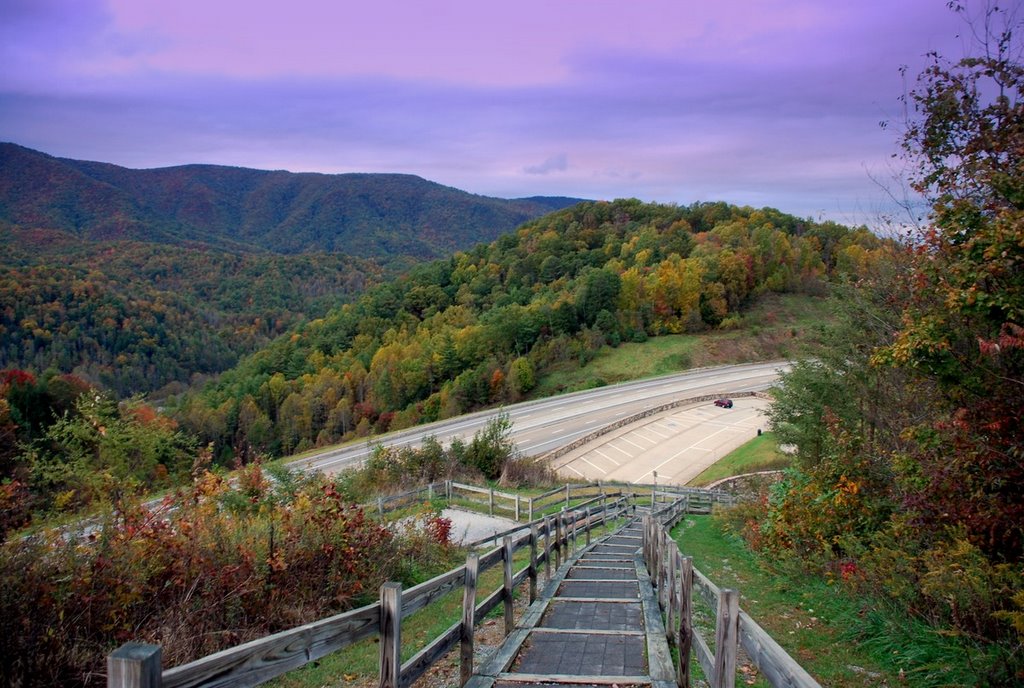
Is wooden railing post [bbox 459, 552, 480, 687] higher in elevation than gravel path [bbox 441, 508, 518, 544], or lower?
higher

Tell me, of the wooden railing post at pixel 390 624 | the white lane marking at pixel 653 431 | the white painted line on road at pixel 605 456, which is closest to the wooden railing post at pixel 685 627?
the wooden railing post at pixel 390 624

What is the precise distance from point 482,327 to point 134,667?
3223 inches

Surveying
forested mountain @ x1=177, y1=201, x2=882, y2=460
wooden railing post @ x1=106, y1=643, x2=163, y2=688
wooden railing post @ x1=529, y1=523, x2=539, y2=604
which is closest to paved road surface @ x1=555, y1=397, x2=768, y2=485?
forested mountain @ x1=177, y1=201, x2=882, y2=460

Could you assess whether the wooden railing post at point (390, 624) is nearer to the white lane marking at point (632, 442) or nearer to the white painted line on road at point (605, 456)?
the white painted line on road at point (605, 456)

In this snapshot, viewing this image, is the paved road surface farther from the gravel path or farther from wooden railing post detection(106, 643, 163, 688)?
wooden railing post detection(106, 643, 163, 688)

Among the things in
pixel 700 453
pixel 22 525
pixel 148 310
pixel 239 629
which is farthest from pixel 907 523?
pixel 148 310

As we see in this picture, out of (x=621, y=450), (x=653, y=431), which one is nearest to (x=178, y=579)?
(x=621, y=450)

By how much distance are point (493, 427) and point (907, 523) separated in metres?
20.8

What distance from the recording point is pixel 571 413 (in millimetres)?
53531

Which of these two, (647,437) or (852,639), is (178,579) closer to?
(852,639)

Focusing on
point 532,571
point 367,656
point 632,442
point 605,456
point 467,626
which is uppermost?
point 467,626

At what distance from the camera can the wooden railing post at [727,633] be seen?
3701 mm

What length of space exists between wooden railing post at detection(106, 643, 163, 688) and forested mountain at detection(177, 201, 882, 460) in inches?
2543

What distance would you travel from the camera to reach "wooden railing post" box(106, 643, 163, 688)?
2020 mm
